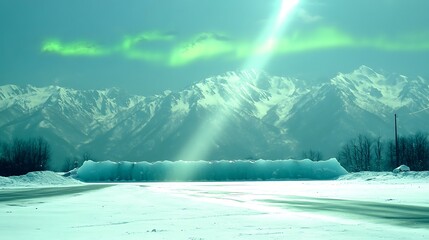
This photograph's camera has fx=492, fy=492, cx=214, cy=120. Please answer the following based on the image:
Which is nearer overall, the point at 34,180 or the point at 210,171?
the point at 34,180

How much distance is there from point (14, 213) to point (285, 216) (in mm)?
12436

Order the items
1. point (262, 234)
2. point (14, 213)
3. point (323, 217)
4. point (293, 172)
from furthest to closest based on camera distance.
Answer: point (293, 172) < point (14, 213) < point (323, 217) < point (262, 234)

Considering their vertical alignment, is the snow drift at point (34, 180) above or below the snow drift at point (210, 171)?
below

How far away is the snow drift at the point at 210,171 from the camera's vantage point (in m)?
112

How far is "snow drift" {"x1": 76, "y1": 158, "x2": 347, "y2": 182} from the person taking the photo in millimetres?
111500

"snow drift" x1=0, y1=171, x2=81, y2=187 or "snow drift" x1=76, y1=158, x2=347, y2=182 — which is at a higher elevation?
"snow drift" x1=76, y1=158, x2=347, y2=182

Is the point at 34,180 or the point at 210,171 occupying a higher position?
the point at 210,171

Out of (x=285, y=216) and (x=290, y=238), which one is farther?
(x=285, y=216)

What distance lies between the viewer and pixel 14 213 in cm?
2283

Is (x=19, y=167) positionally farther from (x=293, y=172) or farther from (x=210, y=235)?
(x=210, y=235)

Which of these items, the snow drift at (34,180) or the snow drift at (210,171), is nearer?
the snow drift at (34,180)

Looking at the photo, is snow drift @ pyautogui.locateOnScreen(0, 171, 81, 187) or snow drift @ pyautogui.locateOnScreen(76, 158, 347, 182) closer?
snow drift @ pyautogui.locateOnScreen(0, 171, 81, 187)

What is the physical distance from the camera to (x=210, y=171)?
116875 millimetres

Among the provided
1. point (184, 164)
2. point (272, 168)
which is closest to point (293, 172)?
point (272, 168)
